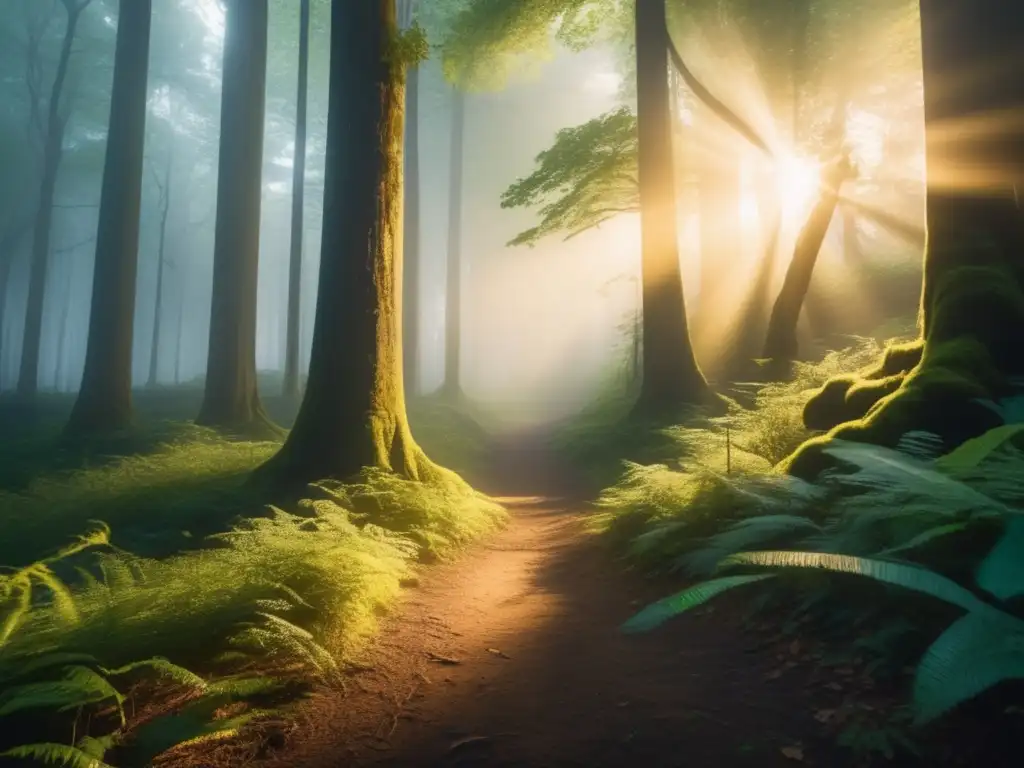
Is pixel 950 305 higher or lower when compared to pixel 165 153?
lower

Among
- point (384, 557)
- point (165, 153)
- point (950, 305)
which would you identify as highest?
point (165, 153)

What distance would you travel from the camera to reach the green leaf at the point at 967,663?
65.5 inches

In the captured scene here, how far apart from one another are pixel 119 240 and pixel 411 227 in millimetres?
13292

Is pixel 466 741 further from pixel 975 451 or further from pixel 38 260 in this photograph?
pixel 38 260

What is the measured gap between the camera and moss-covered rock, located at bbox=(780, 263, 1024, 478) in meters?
4.70

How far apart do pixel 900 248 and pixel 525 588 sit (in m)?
25.3

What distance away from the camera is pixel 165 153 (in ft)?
128

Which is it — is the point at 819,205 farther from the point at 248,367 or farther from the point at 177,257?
the point at 177,257

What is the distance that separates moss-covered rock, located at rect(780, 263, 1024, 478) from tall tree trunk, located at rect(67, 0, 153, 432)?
14247 mm

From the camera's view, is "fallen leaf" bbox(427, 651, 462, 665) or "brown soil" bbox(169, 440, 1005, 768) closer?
"brown soil" bbox(169, 440, 1005, 768)

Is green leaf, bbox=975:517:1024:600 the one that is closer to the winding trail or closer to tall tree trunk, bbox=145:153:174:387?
the winding trail

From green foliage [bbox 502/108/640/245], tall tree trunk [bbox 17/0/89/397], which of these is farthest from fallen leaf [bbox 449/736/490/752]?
tall tree trunk [bbox 17/0/89/397]

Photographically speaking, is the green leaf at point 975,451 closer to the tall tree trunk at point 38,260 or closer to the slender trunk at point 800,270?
the slender trunk at point 800,270

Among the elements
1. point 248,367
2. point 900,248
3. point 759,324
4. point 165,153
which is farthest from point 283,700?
point 165,153
